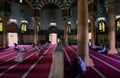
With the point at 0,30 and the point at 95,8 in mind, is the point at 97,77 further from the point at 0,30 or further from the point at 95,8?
the point at 0,30

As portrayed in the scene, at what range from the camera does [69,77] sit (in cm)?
617

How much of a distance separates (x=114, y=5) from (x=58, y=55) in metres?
9.38

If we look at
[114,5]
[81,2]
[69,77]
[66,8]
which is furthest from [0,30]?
[69,77]

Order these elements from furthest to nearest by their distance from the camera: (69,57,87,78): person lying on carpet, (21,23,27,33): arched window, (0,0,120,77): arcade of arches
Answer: (21,23,27,33): arched window < (0,0,120,77): arcade of arches < (69,57,87,78): person lying on carpet

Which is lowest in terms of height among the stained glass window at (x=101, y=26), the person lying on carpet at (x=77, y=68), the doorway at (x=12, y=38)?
the person lying on carpet at (x=77, y=68)

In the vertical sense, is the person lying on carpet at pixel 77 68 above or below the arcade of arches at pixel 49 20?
below

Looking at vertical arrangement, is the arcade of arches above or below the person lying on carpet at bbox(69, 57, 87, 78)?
above

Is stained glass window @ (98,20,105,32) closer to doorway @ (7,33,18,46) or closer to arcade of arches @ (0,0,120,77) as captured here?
arcade of arches @ (0,0,120,77)

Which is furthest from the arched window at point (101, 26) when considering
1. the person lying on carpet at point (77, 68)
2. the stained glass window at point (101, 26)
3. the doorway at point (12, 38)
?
the person lying on carpet at point (77, 68)

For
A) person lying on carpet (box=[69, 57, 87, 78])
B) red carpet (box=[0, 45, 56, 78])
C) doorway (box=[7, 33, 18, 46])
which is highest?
doorway (box=[7, 33, 18, 46])

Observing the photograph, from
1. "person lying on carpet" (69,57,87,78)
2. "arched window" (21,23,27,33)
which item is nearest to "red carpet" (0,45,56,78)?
"person lying on carpet" (69,57,87,78)

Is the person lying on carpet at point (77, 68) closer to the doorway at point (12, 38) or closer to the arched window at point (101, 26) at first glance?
the arched window at point (101, 26)

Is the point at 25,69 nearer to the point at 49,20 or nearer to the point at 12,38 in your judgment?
the point at 12,38

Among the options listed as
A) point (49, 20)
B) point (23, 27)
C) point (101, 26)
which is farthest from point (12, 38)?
point (101, 26)
